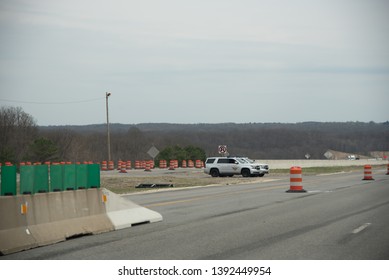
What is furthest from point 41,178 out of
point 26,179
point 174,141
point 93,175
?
point 174,141

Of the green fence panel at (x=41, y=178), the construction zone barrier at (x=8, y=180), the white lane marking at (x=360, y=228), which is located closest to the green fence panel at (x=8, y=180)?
the construction zone barrier at (x=8, y=180)

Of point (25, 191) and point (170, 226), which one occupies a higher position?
point (25, 191)

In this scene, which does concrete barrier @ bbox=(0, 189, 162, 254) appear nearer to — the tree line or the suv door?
the suv door

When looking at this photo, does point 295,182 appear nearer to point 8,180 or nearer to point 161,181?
point 161,181

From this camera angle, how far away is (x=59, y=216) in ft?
40.6

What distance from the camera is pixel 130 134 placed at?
15125 centimetres

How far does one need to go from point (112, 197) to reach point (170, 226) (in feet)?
4.82

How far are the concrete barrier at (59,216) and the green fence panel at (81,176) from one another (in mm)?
146

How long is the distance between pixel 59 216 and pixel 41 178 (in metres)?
0.85

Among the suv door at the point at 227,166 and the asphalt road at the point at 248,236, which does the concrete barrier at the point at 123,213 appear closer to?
the asphalt road at the point at 248,236

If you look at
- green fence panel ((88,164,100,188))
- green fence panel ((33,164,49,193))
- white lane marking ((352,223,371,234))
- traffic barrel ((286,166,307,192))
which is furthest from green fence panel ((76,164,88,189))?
→ traffic barrel ((286,166,307,192))

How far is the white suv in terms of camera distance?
50.4m

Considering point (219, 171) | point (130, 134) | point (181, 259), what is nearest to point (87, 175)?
point (181, 259)

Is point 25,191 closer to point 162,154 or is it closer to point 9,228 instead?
point 9,228
